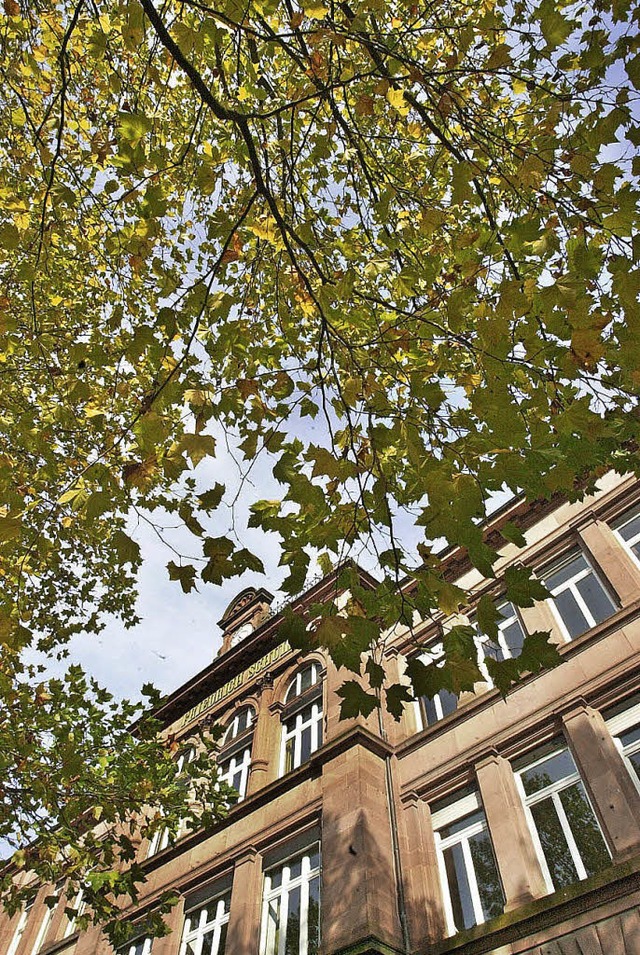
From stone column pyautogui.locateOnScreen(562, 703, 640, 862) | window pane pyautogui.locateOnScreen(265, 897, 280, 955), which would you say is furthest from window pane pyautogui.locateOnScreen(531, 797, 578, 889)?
window pane pyautogui.locateOnScreen(265, 897, 280, 955)

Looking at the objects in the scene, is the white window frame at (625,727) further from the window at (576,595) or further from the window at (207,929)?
the window at (207,929)

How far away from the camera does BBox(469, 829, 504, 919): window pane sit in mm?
9125

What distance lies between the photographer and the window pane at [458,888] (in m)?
9.40

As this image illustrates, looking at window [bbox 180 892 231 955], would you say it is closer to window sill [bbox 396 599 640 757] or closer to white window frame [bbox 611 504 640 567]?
window sill [bbox 396 599 640 757]

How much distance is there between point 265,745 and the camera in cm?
1470

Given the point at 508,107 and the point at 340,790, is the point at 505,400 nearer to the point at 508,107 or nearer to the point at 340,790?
the point at 508,107

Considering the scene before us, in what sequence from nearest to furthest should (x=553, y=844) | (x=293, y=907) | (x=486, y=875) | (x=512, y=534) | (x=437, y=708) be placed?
(x=512, y=534)
(x=553, y=844)
(x=486, y=875)
(x=293, y=907)
(x=437, y=708)

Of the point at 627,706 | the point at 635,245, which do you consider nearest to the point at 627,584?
the point at 627,706

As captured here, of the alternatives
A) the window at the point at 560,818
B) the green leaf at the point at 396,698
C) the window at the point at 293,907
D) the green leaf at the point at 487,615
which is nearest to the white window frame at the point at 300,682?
the window at the point at 293,907

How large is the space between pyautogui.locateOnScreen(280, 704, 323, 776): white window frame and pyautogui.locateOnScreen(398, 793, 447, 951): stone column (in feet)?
9.38

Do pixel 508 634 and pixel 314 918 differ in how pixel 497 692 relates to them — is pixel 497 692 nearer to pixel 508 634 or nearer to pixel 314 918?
pixel 508 634

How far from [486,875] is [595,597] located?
4545 millimetres

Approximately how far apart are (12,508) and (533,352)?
394cm

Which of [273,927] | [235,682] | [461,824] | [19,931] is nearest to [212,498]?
[461,824]
